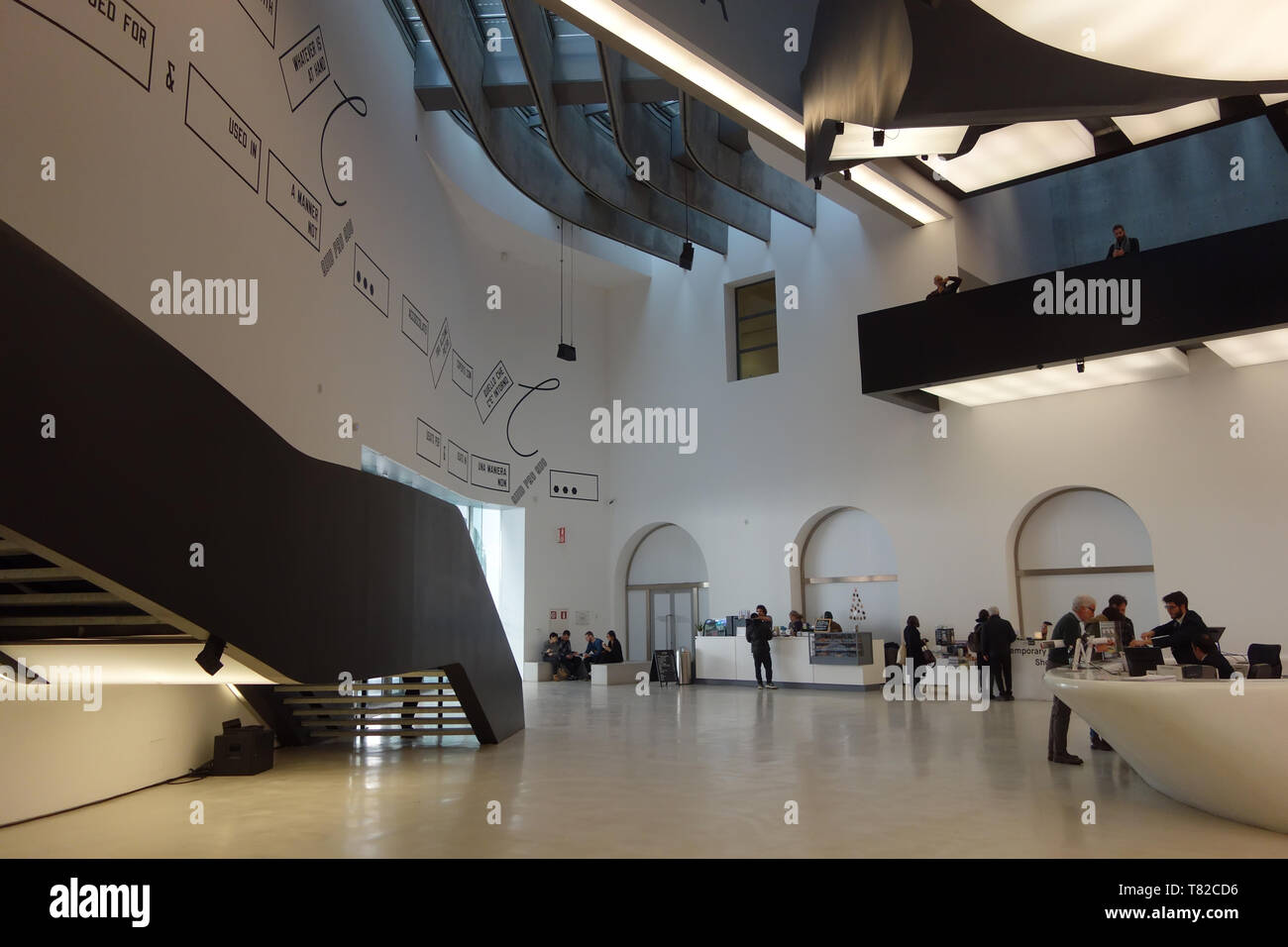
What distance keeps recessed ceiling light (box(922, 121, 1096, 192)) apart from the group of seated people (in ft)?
33.9

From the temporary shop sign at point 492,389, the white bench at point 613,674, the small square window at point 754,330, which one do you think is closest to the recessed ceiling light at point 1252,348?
the small square window at point 754,330

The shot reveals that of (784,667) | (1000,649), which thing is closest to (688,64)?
(1000,649)

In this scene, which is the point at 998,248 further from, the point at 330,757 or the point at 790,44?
the point at 330,757

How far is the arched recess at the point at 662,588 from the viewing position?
18344 mm

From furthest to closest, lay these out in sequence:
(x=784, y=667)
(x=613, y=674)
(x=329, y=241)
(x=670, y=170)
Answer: (x=613, y=674)
(x=670, y=170)
(x=784, y=667)
(x=329, y=241)

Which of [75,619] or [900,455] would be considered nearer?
[75,619]

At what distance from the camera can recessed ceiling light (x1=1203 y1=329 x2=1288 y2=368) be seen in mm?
10397

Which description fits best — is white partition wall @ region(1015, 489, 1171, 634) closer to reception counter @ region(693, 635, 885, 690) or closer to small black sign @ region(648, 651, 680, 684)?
reception counter @ region(693, 635, 885, 690)

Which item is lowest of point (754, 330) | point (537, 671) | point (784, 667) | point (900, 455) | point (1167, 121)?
point (537, 671)

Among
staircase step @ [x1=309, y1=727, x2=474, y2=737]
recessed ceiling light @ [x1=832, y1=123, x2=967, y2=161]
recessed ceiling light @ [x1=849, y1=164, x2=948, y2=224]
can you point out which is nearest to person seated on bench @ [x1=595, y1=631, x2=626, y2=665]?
staircase step @ [x1=309, y1=727, x2=474, y2=737]

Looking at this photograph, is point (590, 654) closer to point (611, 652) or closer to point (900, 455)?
point (611, 652)

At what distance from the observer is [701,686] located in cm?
1570

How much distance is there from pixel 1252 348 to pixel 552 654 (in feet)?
42.1

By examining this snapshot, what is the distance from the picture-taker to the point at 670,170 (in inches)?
602
